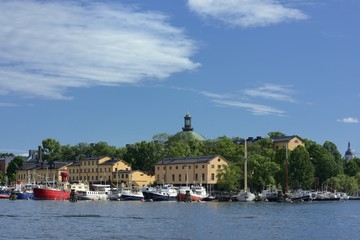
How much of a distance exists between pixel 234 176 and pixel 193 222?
8426 cm

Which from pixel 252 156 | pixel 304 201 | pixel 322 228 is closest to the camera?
pixel 322 228

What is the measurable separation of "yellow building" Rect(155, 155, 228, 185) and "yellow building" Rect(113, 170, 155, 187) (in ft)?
20.2

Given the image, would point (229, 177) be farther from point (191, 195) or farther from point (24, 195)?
point (24, 195)

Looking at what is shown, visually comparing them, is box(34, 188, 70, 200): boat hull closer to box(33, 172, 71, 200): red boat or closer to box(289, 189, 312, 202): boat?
box(33, 172, 71, 200): red boat

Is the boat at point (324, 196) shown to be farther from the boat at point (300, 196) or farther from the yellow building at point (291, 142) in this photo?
the yellow building at point (291, 142)

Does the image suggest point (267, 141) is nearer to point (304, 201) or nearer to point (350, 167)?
point (350, 167)

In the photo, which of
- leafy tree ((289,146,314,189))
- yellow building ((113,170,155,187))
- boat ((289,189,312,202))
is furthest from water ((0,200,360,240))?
yellow building ((113,170,155,187))

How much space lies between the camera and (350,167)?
19988cm

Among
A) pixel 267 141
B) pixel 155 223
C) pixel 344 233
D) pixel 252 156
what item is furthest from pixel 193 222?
pixel 267 141

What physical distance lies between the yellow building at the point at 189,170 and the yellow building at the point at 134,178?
615 centimetres

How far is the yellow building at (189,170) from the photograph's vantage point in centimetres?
17125

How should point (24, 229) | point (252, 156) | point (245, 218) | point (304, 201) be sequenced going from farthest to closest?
point (252, 156) < point (304, 201) < point (245, 218) < point (24, 229)

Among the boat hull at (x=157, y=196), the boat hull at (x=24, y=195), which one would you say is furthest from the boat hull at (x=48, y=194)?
the boat hull at (x=157, y=196)

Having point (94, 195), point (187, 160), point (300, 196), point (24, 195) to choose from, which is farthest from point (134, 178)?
point (300, 196)
